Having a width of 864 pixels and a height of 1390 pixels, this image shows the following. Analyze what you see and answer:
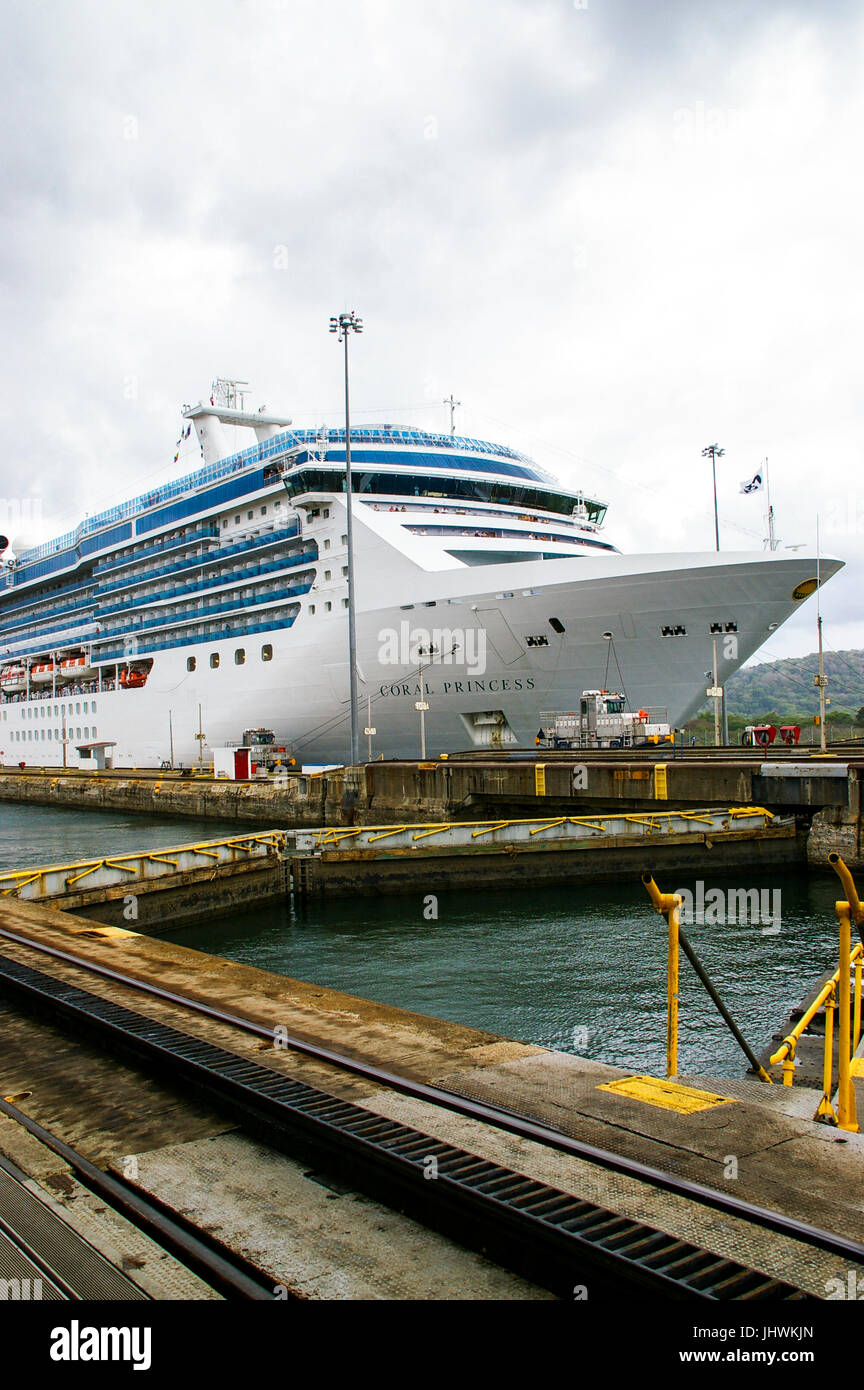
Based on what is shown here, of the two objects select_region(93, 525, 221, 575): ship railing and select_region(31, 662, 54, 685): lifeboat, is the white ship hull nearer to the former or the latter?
select_region(93, 525, 221, 575): ship railing

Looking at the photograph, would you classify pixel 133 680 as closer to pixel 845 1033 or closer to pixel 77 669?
pixel 77 669

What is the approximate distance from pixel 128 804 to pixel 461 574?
24016 millimetres

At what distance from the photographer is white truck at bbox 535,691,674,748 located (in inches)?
1239

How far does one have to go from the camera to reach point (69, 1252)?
430 cm

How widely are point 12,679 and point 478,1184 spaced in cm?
7450

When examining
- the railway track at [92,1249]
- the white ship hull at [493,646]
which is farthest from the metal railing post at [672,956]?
the white ship hull at [493,646]

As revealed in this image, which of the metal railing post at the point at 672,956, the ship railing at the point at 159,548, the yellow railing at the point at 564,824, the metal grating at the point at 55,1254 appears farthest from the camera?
the ship railing at the point at 159,548

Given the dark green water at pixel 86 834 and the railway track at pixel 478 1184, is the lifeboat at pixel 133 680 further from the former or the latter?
the railway track at pixel 478 1184

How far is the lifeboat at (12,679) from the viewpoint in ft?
229

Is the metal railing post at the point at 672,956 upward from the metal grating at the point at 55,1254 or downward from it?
upward

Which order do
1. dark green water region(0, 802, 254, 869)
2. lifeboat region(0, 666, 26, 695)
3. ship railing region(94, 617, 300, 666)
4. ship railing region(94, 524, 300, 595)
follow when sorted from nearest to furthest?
1. dark green water region(0, 802, 254, 869)
2. ship railing region(94, 617, 300, 666)
3. ship railing region(94, 524, 300, 595)
4. lifeboat region(0, 666, 26, 695)

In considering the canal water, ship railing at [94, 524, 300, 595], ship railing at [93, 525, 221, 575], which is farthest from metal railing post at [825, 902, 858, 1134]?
ship railing at [93, 525, 221, 575]

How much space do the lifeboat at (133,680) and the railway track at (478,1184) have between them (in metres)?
48.5

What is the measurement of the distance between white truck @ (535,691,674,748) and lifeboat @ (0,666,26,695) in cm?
5160
